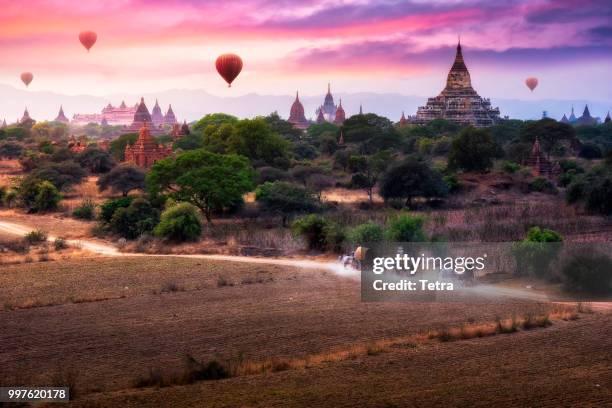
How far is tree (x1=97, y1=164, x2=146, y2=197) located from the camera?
45.3 meters

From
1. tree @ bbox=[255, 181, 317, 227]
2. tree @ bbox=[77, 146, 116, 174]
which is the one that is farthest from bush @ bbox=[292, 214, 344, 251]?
tree @ bbox=[77, 146, 116, 174]

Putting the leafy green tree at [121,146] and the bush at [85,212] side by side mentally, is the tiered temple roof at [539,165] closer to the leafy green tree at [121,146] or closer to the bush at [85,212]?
the bush at [85,212]

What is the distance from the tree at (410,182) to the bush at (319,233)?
44.0ft

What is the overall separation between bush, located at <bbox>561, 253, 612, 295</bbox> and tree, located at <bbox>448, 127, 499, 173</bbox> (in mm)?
30686

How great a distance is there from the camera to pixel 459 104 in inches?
4033

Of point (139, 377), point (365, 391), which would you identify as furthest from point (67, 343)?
point (365, 391)

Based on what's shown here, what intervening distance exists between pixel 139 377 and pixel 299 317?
5414mm

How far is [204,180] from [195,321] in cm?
1862

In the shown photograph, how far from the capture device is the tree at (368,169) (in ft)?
154

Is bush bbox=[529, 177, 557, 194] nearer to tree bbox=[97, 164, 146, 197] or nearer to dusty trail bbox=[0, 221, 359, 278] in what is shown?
tree bbox=[97, 164, 146, 197]

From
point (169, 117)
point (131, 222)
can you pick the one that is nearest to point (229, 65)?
point (131, 222)

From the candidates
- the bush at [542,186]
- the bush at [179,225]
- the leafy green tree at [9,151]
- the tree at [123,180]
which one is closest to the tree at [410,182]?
the bush at [542,186]

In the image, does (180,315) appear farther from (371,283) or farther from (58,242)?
(58,242)

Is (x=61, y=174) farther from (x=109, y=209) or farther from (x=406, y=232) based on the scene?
(x=406, y=232)
